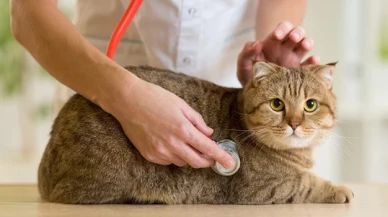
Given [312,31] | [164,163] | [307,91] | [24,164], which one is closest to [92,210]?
[164,163]

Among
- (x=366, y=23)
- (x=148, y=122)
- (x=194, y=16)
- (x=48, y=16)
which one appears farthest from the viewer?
(x=366, y=23)

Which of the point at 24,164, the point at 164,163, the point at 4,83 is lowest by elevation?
the point at 24,164

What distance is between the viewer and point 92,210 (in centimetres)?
120

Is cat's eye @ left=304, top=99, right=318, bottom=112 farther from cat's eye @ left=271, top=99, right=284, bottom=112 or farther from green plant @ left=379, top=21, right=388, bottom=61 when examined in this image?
green plant @ left=379, top=21, right=388, bottom=61

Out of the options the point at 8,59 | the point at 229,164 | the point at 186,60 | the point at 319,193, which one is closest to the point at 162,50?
the point at 186,60

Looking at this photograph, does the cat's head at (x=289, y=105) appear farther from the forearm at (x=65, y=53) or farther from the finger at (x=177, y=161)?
the forearm at (x=65, y=53)

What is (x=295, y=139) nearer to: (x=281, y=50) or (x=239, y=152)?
(x=239, y=152)

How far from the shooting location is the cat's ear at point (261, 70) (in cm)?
137

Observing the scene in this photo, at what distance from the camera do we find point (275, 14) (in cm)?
170

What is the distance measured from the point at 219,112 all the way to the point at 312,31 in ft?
5.90

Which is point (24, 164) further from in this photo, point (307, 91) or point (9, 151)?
point (307, 91)

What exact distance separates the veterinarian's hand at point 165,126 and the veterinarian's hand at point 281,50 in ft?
1.13

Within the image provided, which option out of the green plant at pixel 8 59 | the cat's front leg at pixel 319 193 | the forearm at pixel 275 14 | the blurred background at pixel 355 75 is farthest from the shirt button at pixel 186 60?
the green plant at pixel 8 59

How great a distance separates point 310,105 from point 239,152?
0.66 ft
